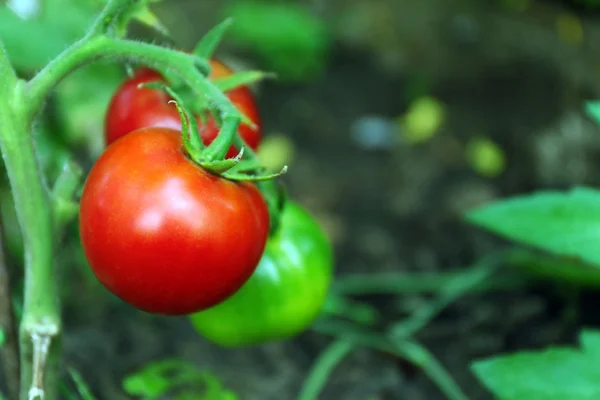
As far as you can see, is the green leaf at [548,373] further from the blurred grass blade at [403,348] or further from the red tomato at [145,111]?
the red tomato at [145,111]

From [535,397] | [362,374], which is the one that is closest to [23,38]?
[362,374]

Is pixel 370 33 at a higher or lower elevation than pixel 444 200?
higher

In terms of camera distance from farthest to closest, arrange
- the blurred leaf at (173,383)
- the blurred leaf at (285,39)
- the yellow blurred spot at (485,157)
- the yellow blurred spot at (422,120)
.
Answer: the blurred leaf at (285,39), the yellow blurred spot at (422,120), the yellow blurred spot at (485,157), the blurred leaf at (173,383)

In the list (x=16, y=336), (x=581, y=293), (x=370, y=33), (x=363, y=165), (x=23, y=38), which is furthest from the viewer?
(x=370, y=33)

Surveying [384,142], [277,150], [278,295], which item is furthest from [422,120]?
[278,295]

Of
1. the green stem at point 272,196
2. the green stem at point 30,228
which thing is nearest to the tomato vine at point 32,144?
the green stem at point 30,228

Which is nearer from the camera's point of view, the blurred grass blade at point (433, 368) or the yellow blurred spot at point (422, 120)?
the blurred grass blade at point (433, 368)

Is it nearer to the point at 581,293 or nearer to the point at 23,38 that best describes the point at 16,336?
the point at 23,38
